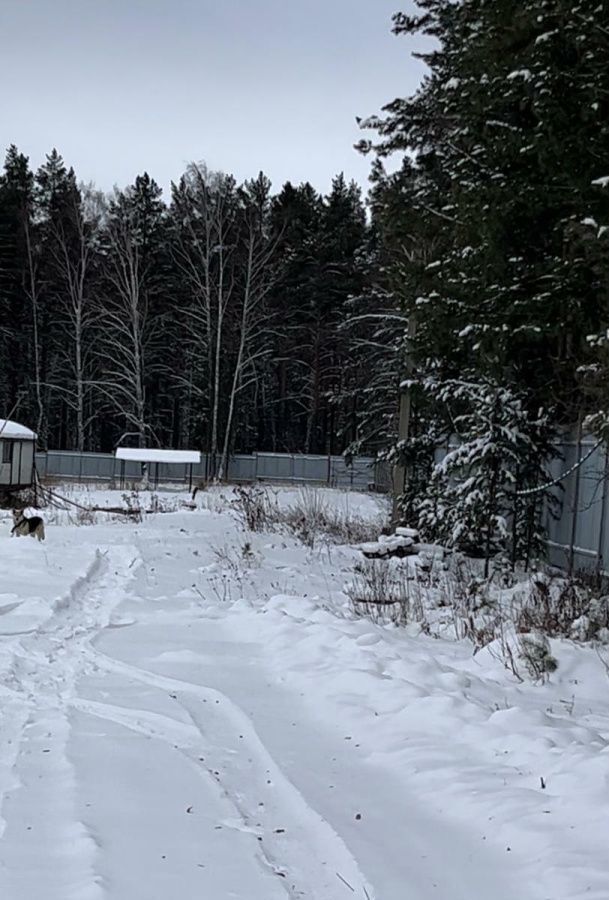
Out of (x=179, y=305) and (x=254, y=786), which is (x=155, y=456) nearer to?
(x=179, y=305)

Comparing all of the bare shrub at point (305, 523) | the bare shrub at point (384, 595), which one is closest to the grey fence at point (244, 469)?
the bare shrub at point (305, 523)

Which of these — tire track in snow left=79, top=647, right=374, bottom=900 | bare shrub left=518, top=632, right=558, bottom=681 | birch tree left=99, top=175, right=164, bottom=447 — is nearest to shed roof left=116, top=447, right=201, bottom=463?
birch tree left=99, top=175, right=164, bottom=447

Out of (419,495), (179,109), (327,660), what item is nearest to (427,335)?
(419,495)

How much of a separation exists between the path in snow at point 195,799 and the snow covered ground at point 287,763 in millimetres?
12

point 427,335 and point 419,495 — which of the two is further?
point 419,495

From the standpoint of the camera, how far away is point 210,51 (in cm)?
1479

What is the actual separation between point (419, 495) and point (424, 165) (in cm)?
661

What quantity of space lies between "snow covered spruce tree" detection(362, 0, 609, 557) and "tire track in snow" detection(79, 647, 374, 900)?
5.00 meters

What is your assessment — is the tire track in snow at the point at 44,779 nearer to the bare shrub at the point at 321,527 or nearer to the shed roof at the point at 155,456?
the bare shrub at the point at 321,527

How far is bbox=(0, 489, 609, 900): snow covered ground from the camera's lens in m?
2.74

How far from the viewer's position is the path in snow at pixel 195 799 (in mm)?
2686

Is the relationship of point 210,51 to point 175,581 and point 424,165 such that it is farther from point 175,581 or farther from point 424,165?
point 175,581

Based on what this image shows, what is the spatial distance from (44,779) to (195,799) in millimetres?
703

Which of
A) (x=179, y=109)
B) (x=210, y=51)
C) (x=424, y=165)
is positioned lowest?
(x=424, y=165)
